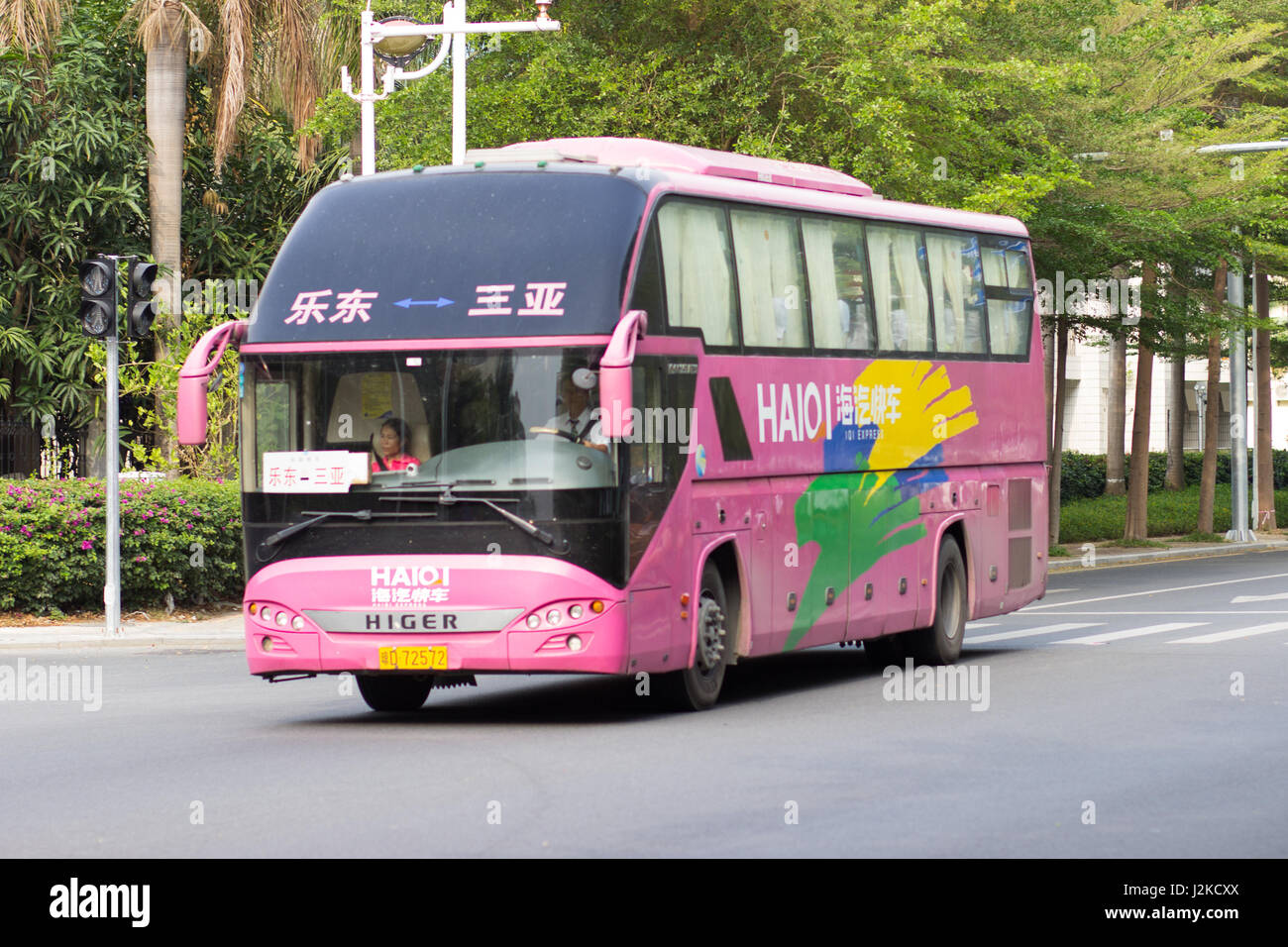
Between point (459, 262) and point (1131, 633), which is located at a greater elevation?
point (459, 262)

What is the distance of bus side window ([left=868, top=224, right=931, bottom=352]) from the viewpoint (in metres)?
16.6

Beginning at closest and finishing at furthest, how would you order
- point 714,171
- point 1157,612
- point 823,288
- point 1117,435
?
point 714,171
point 823,288
point 1157,612
point 1117,435

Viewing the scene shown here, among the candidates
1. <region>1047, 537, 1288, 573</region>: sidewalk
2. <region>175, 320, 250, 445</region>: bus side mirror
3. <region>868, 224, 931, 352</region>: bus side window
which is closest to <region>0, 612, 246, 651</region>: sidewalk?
<region>175, 320, 250, 445</region>: bus side mirror

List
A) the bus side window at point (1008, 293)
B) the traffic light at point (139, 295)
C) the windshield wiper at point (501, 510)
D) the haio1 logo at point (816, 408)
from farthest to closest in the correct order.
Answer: the traffic light at point (139, 295) → the bus side window at point (1008, 293) → the haio1 logo at point (816, 408) → the windshield wiper at point (501, 510)

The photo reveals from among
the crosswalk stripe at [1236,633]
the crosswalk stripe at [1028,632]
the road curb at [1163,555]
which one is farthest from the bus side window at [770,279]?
the road curb at [1163,555]

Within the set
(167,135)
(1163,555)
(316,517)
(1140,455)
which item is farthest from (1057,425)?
(316,517)

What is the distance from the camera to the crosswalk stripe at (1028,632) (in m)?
21.2

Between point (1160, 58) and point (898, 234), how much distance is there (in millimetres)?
19039

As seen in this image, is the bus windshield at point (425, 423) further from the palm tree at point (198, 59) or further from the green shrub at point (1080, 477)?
the green shrub at point (1080, 477)

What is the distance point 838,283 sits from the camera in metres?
16.0

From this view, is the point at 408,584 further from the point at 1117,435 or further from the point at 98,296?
the point at 1117,435

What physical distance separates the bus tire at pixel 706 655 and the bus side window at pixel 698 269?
1648 mm

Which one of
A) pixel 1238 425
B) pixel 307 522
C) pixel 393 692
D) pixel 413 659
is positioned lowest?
pixel 393 692

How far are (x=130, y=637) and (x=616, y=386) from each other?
9754mm
